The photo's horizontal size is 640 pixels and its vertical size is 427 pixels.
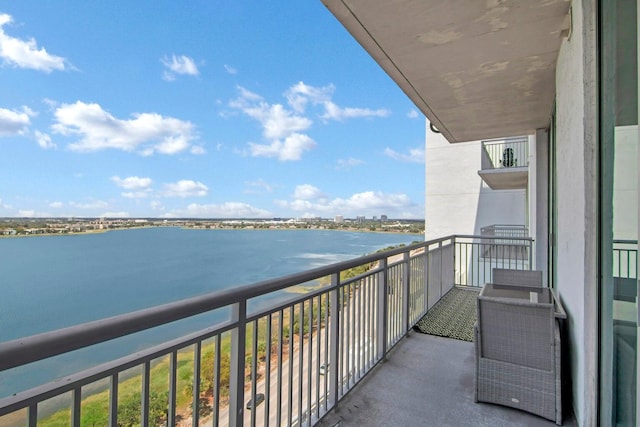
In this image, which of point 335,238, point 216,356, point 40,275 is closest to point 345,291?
point 216,356

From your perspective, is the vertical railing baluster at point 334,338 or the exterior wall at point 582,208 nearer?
the exterior wall at point 582,208

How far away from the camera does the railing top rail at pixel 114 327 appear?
71 centimetres

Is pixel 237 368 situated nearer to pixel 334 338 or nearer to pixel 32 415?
pixel 32 415

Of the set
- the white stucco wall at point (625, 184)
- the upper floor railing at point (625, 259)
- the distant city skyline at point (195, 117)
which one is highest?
the distant city skyline at point (195, 117)

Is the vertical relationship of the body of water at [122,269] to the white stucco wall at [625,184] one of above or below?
below

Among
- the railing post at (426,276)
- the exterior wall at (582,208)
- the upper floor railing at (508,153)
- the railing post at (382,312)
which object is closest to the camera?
the exterior wall at (582,208)

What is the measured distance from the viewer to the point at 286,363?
2.16m

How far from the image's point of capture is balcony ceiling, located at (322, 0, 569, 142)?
2062mm

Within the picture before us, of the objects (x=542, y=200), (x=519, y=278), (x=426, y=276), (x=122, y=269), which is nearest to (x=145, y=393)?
(x=519, y=278)

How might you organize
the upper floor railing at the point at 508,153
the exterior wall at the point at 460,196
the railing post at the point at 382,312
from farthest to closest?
the exterior wall at the point at 460,196
the upper floor railing at the point at 508,153
the railing post at the point at 382,312

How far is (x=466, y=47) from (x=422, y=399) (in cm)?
271

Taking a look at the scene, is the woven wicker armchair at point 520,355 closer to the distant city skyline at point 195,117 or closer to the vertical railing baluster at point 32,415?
the vertical railing baluster at point 32,415

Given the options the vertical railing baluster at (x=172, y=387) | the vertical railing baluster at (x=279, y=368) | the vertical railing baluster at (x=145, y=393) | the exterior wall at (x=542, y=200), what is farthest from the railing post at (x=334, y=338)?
the exterior wall at (x=542, y=200)

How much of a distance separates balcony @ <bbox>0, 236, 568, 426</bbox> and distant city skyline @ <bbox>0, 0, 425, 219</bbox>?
11907 mm
